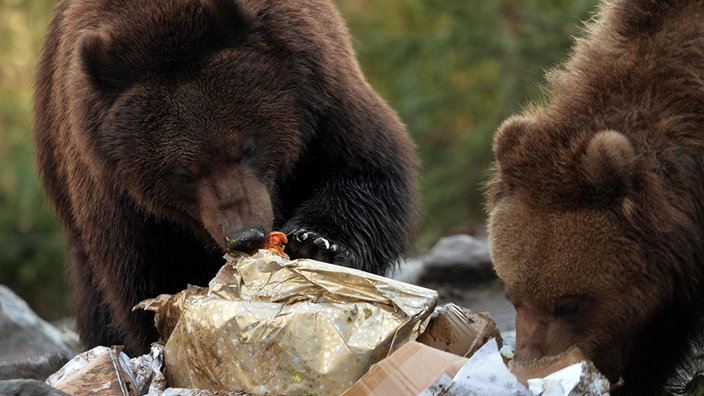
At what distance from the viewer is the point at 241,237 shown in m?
4.94

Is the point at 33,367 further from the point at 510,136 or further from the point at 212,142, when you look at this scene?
the point at 510,136

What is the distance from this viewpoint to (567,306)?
14.7 feet

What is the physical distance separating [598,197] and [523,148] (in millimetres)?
411

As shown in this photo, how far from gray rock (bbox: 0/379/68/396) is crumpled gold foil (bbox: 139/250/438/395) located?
2.04 feet

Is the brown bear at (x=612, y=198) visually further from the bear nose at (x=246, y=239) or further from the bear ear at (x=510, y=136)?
the bear nose at (x=246, y=239)

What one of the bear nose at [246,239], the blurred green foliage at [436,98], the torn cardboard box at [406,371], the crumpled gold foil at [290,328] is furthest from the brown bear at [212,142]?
the blurred green foliage at [436,98]

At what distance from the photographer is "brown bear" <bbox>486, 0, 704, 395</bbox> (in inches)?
173

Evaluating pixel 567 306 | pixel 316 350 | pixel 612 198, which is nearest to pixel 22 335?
pixel 316 350

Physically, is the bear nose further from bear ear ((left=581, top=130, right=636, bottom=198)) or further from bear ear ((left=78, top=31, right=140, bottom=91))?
bear ear ((left=581, top=130, right=636, bottom=198))

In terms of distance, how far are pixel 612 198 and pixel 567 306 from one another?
17.6 inches

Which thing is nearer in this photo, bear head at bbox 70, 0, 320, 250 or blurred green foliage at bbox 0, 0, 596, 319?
bear head at bbox 70, 0, 320, 250

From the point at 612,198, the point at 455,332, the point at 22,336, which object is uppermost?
the point at 612,198

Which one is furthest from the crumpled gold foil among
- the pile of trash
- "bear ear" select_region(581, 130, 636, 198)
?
"bear ear" select_region(581, 130, 636, 198)

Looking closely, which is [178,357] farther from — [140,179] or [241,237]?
[140,179]
